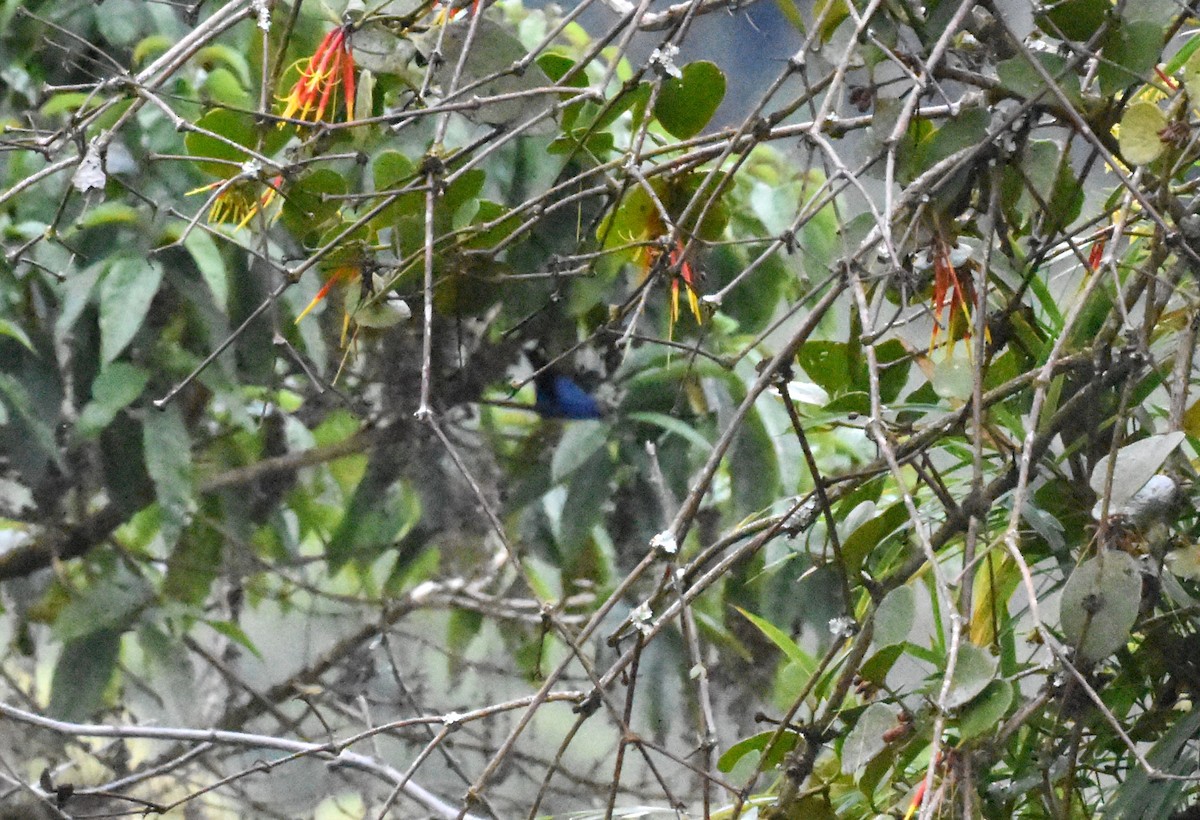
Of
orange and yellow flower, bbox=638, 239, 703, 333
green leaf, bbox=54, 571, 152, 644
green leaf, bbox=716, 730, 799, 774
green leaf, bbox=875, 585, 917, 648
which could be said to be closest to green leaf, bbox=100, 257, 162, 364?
green leaf, bbox=54, 571, 152, 644

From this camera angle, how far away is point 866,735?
552 mm

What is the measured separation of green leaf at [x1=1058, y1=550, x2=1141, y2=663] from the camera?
0.52 m

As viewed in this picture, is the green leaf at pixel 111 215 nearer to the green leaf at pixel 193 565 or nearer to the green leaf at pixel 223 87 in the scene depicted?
the green leaf at pixel 223 87

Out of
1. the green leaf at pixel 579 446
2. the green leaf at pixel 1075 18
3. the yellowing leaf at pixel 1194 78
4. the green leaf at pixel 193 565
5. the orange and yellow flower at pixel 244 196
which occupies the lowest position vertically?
the green leaf at pixel 193 565

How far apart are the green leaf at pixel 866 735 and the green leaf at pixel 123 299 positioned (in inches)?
31.6

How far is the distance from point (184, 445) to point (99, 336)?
0.15 m

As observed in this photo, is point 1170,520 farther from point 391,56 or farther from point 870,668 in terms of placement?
point 391,56

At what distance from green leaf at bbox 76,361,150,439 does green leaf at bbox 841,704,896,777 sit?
865 millimetres

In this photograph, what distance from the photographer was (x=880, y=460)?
2.08 ft

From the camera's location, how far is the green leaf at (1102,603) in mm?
519

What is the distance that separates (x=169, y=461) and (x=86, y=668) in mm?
278

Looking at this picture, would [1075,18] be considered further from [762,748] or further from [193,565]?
[193,565]

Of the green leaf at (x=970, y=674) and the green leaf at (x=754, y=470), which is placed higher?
the green leaf at (x=970, y=674)

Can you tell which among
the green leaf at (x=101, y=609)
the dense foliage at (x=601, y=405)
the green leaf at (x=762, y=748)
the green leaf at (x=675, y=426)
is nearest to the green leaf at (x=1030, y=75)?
the dense foliage at (x=601, y=405)
